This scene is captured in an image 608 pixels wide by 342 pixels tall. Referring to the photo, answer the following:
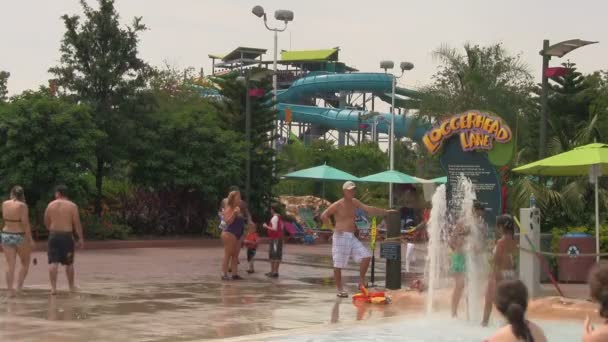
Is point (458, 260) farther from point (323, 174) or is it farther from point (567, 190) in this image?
point (323, 174)

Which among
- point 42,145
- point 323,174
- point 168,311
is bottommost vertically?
point 168,311

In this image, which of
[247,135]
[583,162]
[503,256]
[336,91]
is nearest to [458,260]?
[503,256]

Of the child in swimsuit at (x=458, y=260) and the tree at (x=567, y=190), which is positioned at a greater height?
the tree at (x=567, y=190)

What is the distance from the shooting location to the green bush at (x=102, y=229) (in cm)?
2453

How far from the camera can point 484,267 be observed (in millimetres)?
11703

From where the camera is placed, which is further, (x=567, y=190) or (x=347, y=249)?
(x=567, y=190)

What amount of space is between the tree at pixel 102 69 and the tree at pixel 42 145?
2025 mm

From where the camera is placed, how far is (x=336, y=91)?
241ft

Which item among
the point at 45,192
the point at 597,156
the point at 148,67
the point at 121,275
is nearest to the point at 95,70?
the point at 148,67

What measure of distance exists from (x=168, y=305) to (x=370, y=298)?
111 inches

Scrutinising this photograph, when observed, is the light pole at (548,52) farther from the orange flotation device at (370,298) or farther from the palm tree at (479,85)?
the palm tree at (479,85)

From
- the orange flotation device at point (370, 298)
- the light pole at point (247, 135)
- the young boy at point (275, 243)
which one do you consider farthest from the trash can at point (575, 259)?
the light pole at point (247, 135)

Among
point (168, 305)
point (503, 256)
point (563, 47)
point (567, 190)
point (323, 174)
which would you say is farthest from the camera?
point (323, 174)

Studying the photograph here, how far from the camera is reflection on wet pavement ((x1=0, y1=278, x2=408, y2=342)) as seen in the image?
976 cm
